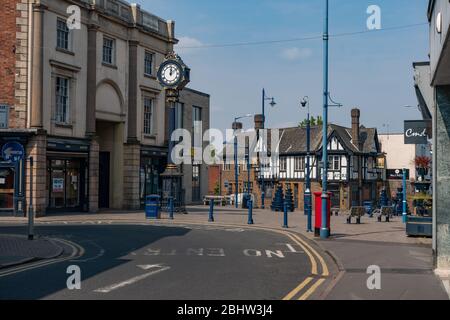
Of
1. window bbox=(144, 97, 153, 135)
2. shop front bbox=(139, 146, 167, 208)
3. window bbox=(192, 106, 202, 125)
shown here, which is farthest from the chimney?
window bbox=(144, 97, 153, 135)

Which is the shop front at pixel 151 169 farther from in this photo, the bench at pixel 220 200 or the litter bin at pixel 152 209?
the bench at pixel 220 200

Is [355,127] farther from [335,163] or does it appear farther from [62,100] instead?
[62,100]

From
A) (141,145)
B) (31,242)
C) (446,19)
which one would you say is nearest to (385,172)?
(141,145)

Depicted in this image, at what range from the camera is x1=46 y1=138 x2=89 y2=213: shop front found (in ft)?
103

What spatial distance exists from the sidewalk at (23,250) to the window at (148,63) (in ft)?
69.5

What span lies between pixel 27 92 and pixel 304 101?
17.9 m

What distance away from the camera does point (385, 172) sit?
74.4 meters

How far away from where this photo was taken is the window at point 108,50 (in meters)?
35.1


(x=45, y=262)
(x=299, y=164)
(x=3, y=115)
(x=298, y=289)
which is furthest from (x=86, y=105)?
(x=299, y=164)

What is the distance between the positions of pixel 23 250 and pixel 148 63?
24.8 metres

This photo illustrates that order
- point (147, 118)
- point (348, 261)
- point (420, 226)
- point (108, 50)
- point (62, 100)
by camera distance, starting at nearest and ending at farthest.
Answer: point (348, 261)
point (420, 226)
point (62, 100)
point (108, 50)
point (147, 118)

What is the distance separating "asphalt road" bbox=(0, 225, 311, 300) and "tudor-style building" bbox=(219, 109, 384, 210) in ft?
144

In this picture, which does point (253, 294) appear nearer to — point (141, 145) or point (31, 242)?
point (31, 242)

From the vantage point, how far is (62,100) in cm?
3166
